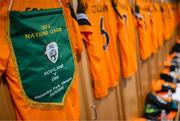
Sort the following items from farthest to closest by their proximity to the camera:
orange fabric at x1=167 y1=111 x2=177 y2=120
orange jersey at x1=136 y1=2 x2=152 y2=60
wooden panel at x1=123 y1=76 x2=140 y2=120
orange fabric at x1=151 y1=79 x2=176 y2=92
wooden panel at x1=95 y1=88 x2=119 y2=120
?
1. orange fabric at x1=151 y1=79 x2=176 y2=92
2. orange fabric at x1=167 y1=111 x2=177 y2=120
3. orange jersey at x1=136 y1=2 x2=152 y2=60
4. wooden panel at x1=123 y1=76 x2=140 y2=120
5. wooden panel at x1=95 y1=88 x2=119 y2=120

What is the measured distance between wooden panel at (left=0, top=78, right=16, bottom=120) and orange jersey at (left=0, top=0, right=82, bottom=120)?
0.8 inches

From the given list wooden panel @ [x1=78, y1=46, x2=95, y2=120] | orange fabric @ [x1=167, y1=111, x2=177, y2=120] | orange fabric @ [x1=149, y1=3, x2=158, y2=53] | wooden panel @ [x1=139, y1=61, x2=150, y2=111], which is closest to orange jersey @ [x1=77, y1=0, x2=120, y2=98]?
wooden panel @ [x1=78, y1=46, x2=95, y2=120]

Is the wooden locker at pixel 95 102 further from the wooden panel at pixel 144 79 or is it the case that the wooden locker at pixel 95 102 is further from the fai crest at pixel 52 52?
the wooden panel at pixel 144 79

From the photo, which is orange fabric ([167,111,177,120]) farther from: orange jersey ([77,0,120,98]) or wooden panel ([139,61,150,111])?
orange jersey ([77,0,120,98])

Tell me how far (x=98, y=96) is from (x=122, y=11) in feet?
2.61

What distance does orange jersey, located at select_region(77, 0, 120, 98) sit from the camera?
146cm

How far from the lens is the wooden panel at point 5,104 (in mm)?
984

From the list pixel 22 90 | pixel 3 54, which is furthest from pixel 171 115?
pixel 3 54

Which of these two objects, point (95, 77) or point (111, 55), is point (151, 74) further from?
point (95, 77)

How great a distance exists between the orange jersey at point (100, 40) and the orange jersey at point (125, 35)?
0.28 ft

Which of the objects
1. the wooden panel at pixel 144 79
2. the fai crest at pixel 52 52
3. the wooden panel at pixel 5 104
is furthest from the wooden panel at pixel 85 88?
the wooden panel at pixel 144 79

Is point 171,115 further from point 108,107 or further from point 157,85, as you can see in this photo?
point 108,107

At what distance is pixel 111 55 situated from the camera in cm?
184

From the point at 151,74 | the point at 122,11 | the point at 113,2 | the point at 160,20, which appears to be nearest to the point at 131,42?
the point at 122,11
